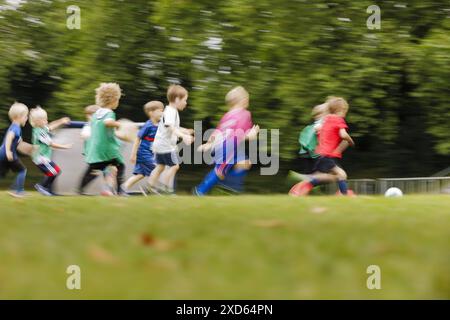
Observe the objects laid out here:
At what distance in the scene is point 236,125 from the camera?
11688 millimetres

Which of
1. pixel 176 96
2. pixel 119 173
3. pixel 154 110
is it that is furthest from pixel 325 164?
pixel 119 173

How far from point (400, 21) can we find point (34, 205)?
38.8 feet

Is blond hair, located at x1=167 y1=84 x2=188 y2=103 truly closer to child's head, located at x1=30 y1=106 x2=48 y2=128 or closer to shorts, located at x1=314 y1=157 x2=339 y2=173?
shorts, located at x1=314 y1=157 x2=339 y2=173

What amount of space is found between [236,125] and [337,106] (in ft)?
5.64

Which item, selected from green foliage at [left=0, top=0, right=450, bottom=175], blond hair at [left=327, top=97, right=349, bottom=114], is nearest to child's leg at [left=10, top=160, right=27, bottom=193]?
blond hair at [left=327, top=97, right=349, bottom=114]

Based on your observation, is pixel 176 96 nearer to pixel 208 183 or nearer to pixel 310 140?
pixel 208 183

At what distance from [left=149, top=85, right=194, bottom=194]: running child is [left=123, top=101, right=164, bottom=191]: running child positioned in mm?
394

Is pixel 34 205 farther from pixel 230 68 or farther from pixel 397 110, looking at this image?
pixel 397 110

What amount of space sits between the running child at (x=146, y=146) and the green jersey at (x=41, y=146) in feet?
4.50

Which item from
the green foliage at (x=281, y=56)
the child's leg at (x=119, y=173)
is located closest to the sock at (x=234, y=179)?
the child's leg at (x=119, y=173)

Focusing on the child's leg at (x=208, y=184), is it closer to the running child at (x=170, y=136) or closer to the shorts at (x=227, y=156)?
the shorts at (x=227, y=156)

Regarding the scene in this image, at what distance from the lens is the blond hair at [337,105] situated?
40.4 ft

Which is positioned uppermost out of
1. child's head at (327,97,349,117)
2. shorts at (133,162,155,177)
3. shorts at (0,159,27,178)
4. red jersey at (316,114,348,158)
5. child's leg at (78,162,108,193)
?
child's head at (327,97,349,117)

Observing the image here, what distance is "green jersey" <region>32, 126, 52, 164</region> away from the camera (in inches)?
517
